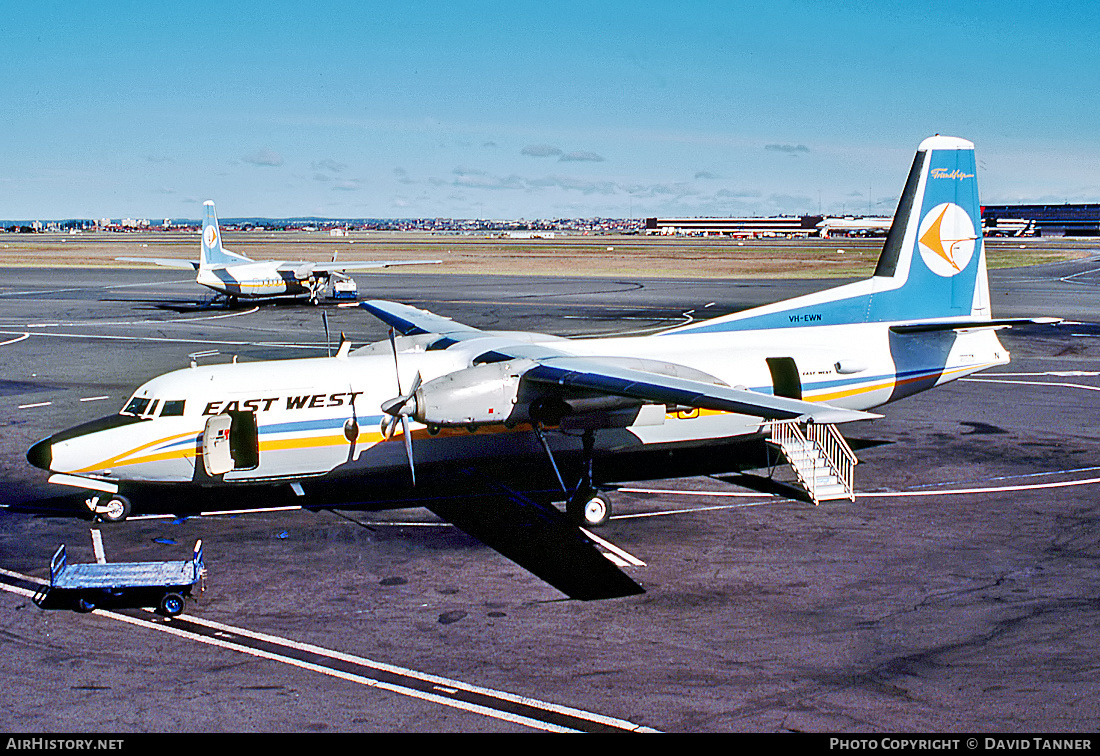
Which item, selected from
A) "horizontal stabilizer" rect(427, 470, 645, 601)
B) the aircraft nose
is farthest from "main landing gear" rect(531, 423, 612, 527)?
the aircraft nose

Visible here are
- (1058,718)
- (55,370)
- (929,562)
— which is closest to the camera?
(1058,718)

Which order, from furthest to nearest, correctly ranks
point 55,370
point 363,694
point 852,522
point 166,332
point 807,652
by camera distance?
point 166,332 → point 55,370 → point 852,522 → point 807,652 → point 363,694

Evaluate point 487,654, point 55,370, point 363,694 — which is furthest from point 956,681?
point 55,370

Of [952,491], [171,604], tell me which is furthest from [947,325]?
[171,604]

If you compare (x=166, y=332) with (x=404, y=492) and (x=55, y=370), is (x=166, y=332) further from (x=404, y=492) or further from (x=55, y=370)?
(x=404, y=492)

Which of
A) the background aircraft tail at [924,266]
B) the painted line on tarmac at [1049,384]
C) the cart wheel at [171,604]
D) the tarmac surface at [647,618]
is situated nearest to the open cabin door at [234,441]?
the tarmac surface at [647,618]

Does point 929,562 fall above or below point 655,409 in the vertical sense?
below

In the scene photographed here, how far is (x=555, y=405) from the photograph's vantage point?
19.0 m

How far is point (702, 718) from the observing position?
467 inches

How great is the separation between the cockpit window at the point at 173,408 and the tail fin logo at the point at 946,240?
62.5 ft

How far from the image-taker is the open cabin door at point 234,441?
1975 centimetres

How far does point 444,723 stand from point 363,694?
1.42 meters

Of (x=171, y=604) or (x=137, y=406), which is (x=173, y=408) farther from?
(x=171, y=604)

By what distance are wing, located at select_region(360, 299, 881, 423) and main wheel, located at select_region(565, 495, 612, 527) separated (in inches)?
105
